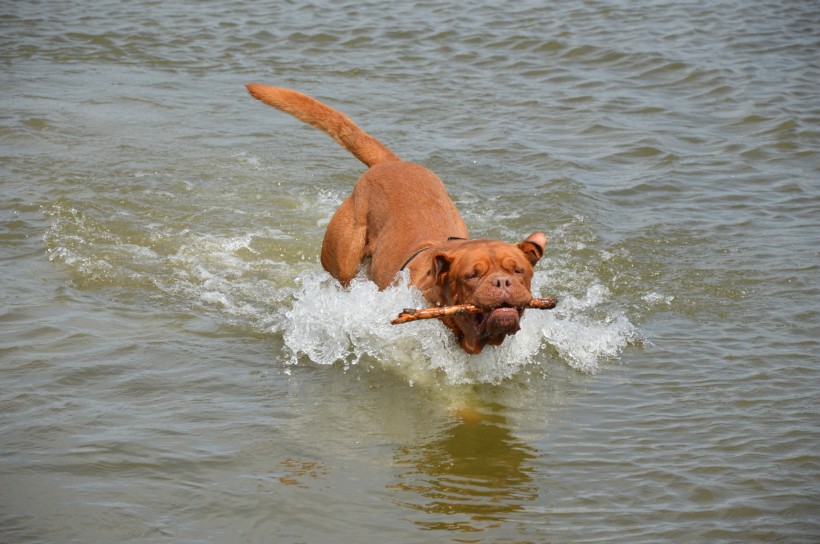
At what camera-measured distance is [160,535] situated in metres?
4.22

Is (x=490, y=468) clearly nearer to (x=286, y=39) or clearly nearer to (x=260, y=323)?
(x=260, y=323)

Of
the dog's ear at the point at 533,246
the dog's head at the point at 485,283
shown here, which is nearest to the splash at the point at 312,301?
the dog's head at the point at 485,283

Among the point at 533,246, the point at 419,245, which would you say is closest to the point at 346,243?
the point at 419,245

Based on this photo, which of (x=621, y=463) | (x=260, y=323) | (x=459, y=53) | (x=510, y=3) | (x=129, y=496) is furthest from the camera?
(x=510, y=3)

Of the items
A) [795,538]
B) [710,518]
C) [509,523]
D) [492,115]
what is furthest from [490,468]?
[492,115]

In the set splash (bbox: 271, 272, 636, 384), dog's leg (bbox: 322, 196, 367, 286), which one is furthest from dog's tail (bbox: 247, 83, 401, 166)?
splash (bbox: 271, 272, 636, 384)

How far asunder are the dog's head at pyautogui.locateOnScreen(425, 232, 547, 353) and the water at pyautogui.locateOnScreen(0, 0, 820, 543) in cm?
37

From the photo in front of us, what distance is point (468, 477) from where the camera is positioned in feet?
16.2

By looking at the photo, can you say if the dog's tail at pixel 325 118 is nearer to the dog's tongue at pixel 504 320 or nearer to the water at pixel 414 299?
the water at pixel 414 299

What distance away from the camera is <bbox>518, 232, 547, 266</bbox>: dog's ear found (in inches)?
218

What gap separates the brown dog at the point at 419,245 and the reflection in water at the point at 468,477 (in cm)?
56

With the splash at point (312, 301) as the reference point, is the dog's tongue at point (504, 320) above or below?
above

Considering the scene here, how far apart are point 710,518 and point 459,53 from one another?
1031cm

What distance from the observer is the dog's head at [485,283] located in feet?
17.1
